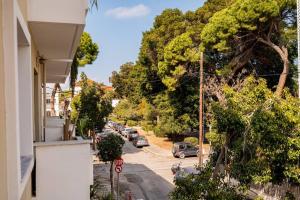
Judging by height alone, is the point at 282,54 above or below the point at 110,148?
above

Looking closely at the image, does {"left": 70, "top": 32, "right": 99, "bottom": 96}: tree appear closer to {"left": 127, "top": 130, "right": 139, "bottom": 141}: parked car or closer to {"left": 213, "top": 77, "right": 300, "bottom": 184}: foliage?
{"left": 127, "top": 130, "right": 139, "bottom": 141}: parked car

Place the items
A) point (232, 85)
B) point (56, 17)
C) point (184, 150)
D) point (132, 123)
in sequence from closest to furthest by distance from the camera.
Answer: point (56, 17) → point (232, 85) → point (184, 150) → point (132, 123)

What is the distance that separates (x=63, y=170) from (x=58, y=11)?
2383 mm

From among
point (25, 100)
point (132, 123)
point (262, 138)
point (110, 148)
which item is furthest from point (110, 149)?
point (132, 123)

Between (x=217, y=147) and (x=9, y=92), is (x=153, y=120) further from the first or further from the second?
(x=9, y=92)

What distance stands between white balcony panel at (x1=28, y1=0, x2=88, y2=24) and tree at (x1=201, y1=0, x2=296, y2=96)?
17727 millimetres

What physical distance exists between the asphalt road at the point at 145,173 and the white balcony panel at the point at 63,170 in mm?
11405

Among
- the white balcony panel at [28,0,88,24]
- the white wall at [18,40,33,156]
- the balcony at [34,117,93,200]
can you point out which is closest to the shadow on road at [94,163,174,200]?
the balcony at [34,117,93,200]

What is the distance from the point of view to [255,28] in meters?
21.5

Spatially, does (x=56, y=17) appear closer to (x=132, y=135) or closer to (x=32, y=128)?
(x=32, y=128)

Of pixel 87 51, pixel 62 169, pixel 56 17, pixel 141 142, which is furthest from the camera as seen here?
pixel 141 142

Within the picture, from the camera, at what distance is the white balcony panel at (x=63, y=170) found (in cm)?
495

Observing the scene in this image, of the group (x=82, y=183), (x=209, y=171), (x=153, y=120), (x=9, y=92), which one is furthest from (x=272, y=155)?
(x=153, y=120)

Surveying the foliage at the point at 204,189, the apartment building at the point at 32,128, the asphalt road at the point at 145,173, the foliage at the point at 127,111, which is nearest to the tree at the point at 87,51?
the asphalt road at the point at 145,173
